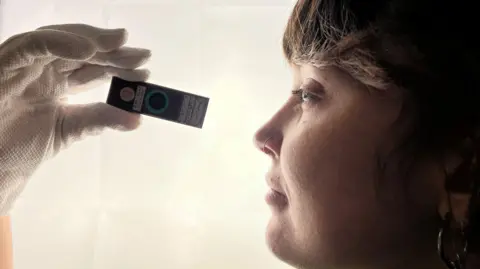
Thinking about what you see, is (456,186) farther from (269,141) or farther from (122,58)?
(122,58)

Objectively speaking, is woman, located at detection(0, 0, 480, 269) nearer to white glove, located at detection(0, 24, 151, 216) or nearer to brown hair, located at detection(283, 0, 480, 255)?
brown hair, located at detection(283, 0, 480, 255)

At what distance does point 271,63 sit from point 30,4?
407 millimetres

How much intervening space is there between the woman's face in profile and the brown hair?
23 mm

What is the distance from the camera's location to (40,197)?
84 cm

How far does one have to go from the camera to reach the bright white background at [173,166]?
32.9 inches

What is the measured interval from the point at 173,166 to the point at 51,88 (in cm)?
24

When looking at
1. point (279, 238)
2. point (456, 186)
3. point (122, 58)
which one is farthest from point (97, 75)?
point (456, 186)

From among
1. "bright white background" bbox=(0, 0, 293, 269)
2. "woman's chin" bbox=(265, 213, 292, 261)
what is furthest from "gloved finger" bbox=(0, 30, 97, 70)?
"woman's chin" bbox=(265, 213, 292, 261)

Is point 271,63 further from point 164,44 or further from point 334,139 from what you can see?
point 334,139

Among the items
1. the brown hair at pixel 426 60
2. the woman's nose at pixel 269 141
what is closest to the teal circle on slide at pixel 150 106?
the woman's nose at pixel 269 141

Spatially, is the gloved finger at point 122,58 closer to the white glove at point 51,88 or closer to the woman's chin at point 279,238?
the white glove at point 51,88

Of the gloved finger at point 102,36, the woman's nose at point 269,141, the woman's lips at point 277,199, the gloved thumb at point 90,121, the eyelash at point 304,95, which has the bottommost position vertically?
the woman's lips at point 277,199

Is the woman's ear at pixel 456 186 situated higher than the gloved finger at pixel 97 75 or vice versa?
the gloved finger at pixel 97 75

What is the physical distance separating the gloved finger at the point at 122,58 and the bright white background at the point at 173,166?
0.16 meters
